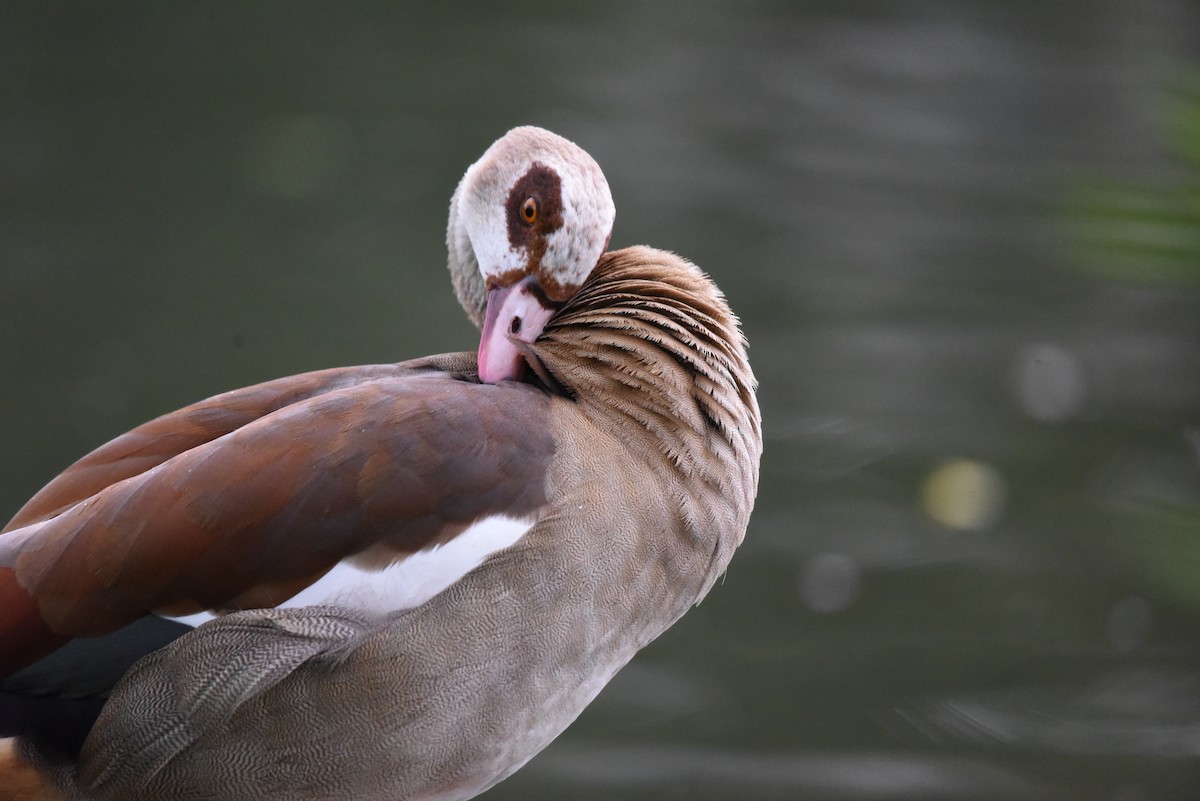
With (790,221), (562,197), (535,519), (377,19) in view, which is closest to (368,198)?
(377,19)

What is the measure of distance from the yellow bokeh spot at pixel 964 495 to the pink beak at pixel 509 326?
3248 millimetres

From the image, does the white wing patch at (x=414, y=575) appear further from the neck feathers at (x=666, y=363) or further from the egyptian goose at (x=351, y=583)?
the neck feathers at (x=666, y=363)

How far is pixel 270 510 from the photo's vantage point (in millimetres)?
1678

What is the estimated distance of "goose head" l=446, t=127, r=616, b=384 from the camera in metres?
2.04

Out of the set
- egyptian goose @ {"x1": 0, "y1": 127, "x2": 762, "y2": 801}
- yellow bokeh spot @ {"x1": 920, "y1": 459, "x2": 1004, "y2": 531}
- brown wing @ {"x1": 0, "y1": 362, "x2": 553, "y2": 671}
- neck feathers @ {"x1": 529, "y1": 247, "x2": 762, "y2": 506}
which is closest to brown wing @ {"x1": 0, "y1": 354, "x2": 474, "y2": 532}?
egyptian goose @ {"x1": 0, "y1": 127, "x2": 762, "y2": 801}

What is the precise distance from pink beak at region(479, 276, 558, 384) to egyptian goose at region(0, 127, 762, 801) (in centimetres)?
6

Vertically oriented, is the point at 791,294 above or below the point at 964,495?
above

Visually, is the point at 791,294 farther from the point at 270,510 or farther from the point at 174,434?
the point at 270,510

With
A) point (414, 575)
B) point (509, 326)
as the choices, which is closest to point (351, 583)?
point (414, 575)

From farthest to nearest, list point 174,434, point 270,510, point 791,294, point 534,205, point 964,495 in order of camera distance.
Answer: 1. point 791,294
2. point 964,495
3. point 534,205
4. point 174,434
5. point 270,510

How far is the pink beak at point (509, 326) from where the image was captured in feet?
6.56

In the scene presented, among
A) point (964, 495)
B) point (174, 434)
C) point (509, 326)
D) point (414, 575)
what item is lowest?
point (964, 495)

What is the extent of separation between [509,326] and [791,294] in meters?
3.58

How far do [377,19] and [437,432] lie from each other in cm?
428
